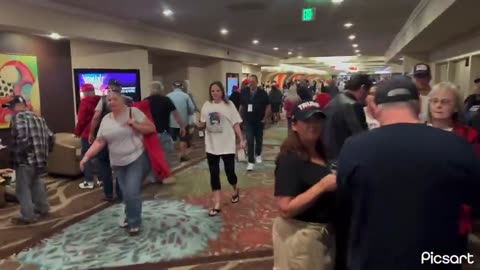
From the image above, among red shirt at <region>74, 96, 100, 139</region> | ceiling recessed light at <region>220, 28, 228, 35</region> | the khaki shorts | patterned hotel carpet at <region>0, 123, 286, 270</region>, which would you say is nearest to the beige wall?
ceiling recessed light at <region>220, 28, 228, 35</region>

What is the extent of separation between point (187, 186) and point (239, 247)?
2316 mm

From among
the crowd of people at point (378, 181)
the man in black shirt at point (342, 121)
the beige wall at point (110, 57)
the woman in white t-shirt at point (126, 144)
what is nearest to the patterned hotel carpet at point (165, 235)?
the woman in white t-shirt at point (126, 144)

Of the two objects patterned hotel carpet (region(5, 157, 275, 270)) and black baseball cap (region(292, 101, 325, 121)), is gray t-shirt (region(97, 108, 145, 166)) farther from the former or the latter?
black baseball cap (region(292, 101, 325, 121))

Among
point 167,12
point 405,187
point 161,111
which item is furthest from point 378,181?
point 167,12

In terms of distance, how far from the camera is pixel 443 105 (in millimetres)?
2705

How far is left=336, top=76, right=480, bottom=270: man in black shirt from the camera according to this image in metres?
1.27

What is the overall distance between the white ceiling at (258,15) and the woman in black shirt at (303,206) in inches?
205

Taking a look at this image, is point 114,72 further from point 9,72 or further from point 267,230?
point 267,230

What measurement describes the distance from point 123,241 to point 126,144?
3.11 ft

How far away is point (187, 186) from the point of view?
5953 mm

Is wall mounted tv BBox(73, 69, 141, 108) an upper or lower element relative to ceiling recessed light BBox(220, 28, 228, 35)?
lower

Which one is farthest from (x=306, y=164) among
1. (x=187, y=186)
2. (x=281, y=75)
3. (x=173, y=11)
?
(x=281, y=75)

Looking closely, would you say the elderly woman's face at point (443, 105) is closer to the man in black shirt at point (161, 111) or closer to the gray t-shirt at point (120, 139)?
the gray t-shirt at point (120, 139)

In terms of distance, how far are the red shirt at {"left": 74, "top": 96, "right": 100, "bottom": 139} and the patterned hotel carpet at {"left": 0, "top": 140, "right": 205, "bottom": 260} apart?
851 mm
